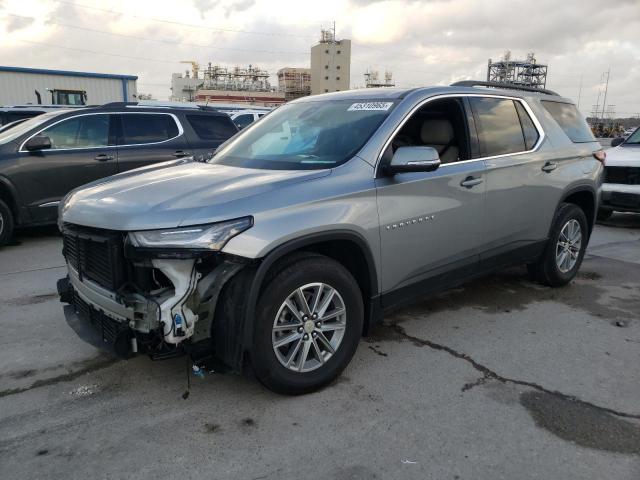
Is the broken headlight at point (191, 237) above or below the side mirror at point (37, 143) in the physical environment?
below

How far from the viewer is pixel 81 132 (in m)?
7.46

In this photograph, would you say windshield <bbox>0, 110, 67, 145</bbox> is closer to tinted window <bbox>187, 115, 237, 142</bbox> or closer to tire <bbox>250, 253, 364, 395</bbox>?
tinted window <bbox>187, 115, 237, 142</bbox>

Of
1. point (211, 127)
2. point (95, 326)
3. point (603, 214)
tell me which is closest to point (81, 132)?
point (211, 127)

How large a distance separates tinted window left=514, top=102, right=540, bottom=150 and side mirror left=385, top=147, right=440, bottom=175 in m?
1.78

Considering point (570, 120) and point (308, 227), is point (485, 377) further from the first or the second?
point (570, 120)

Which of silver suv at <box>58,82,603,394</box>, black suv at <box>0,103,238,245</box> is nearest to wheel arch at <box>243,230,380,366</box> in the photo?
silver suv at <box>58,82,603,394</box>

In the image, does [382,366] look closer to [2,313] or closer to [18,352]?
[18,352]

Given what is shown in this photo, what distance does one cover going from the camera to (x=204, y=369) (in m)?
2.90

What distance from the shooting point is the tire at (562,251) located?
16.7 ft

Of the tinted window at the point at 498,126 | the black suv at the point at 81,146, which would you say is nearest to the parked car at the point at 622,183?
the tinted window at the point at 498,126

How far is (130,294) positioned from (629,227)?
8.85 meters

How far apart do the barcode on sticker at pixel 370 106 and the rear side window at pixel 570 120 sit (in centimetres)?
216

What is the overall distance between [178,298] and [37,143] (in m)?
5.38

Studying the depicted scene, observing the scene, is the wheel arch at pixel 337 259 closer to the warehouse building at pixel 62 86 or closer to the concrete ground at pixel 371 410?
the concrete ground at pixel 371 410
